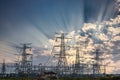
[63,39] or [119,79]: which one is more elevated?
[63,39]

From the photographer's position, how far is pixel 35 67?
632 feet

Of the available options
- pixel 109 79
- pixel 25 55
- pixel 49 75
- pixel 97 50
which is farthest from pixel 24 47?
pixel 109 79

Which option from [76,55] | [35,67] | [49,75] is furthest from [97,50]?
[49,75]

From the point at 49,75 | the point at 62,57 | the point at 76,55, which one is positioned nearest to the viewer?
the point at 49,75

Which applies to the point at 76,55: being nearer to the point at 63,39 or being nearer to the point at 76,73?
the point at 76,73

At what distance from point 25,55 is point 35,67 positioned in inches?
2033

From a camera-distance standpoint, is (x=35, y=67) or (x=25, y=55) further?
(x=35, y=67)

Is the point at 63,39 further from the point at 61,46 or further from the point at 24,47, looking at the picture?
the point at 24,47

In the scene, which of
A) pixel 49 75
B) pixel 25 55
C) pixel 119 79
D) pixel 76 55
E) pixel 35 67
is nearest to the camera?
pixel 119 79

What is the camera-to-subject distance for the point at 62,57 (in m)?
104

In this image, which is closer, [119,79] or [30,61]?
[119,79]

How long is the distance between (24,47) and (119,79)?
99348 mm

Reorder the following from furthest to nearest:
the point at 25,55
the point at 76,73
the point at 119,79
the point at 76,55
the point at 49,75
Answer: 1. the point at 76,73
2. the point at 76,55
3. the point at 25,55
4. the point at 49,75
5. the point at 119,79

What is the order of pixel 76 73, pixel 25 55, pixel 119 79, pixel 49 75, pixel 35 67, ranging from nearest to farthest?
pixel 119 79 → pixel 49 75 → pixel 25 55 → pixel 76 73 → pixel 35 67
